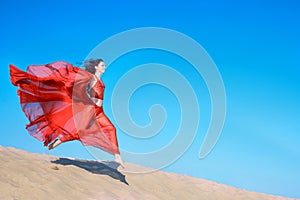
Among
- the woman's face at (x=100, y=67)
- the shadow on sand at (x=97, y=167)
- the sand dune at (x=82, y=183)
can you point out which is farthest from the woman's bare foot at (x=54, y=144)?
the woman's face at (x=100, y=67)

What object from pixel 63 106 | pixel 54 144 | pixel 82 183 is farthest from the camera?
pixel 63 106

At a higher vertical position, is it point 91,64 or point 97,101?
point 91,64

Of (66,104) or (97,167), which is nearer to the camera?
(66,104)

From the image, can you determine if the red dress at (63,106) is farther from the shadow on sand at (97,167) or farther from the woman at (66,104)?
the shadow on sand at (97,167)

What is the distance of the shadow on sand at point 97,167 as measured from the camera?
10.7 meters

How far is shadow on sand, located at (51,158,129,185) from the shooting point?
35.0ft

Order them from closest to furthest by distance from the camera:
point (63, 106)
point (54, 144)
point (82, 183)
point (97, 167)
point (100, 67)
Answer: point (82, 183) → point (54, 144) → point (63, 106) → point (100, 67) → point (97, 167)

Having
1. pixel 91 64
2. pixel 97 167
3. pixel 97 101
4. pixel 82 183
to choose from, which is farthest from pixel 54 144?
pixel 91 64

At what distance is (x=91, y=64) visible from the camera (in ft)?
33.1

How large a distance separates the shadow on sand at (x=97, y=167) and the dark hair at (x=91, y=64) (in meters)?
3.01

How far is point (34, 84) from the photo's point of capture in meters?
9.69

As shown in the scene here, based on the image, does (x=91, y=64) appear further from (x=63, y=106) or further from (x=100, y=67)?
(x=63, y=106)

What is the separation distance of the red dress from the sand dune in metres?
0.92

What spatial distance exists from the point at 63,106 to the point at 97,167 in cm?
258
